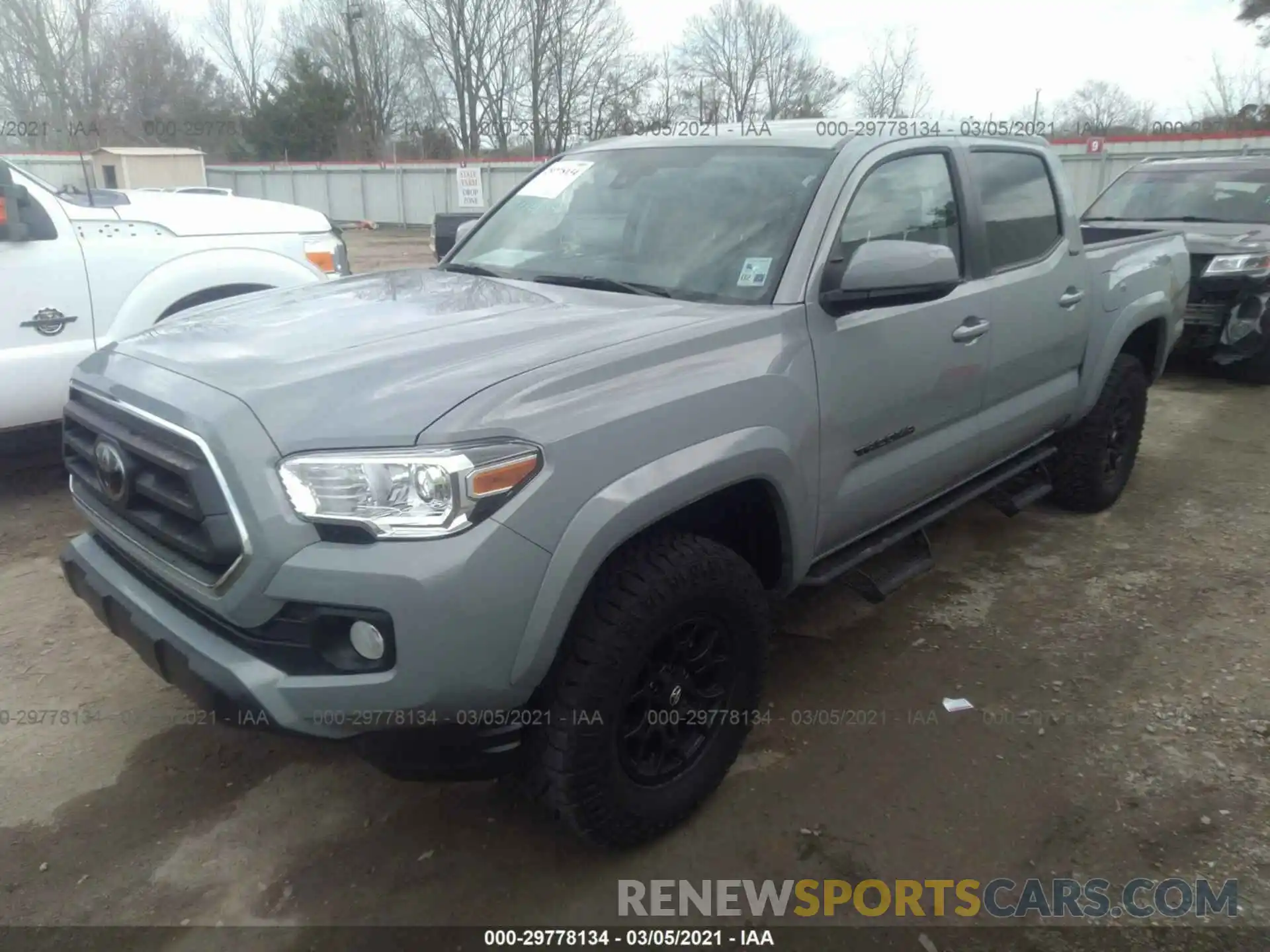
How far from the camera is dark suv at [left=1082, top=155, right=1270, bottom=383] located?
24.7 ft

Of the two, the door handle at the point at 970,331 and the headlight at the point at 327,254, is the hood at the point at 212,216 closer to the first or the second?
the headlight at the point at 327,254

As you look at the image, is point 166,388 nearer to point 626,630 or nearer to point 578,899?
point 626,630

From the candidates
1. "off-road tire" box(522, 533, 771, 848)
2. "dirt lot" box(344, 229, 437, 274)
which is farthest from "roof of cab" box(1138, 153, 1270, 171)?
"dirt lot" box(344, 229, 437, 274)

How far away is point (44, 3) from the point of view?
2542 cm

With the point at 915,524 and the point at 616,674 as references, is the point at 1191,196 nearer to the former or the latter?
the point at 915,524

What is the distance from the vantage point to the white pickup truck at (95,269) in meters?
4.50

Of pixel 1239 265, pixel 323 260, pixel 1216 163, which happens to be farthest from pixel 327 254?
pixel 1216 163

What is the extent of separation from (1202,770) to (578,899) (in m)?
1.98

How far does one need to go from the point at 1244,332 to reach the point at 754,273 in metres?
6.68

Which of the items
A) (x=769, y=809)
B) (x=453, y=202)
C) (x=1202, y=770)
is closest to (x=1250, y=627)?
(x=1202, y=770)

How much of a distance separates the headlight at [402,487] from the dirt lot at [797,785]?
2.05ft

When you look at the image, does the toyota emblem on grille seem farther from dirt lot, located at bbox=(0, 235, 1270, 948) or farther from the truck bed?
the truck bed

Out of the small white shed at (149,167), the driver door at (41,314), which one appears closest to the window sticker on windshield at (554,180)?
the driver door at (41,314)

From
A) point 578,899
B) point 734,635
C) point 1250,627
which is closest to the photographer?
point 578,899
